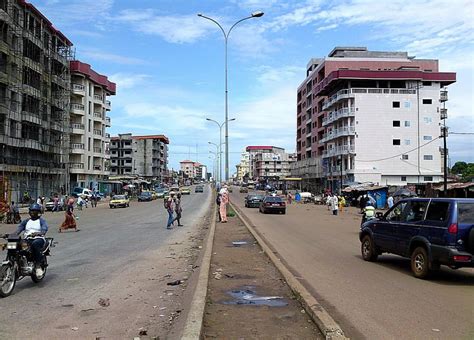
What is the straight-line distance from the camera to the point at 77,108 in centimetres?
7362

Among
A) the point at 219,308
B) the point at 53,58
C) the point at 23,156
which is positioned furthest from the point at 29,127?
the point at 219,308

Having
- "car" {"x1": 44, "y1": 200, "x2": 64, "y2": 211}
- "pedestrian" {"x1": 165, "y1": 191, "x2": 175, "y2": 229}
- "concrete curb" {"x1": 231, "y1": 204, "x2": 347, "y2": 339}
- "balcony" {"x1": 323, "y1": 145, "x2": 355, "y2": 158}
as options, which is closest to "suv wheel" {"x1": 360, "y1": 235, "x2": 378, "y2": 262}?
"concrete curb" {"x1": 231, "y1": 204, "x2": 347, "y2": 339}

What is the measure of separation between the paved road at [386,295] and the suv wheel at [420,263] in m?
0.17

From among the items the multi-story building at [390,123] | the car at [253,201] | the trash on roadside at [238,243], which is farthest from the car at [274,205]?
the multi-story building at [390,123]

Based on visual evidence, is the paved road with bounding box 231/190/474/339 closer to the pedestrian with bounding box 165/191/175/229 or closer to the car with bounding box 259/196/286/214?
the pedestrian with bounding box 165/191/175/229

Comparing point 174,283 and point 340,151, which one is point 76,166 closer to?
point 340,151

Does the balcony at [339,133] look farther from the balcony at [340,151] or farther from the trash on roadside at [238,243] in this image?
the trash on roadside at [238,243]

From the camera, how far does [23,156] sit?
5181 centimetres

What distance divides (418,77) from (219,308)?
74057 mm

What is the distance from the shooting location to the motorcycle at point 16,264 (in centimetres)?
794

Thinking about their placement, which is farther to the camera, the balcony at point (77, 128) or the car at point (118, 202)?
the balcony at point (77, 128)

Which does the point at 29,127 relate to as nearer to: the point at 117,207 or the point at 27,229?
the point at 117,207

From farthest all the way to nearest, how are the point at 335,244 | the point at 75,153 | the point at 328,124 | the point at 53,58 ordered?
1. the point at 328,124
2. the point at 75,153
3. the point at 53,58
4. the point at 335,244

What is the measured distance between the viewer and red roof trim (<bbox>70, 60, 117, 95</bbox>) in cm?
7325
